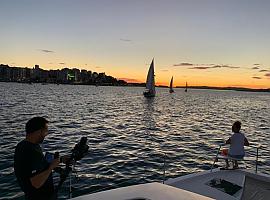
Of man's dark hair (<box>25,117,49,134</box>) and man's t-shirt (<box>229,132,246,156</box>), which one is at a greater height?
man's dark hair (<box>25,117,49,134</box>)

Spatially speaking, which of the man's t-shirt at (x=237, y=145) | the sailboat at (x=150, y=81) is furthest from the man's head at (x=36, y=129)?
the sailboat at (x=150, y=81)

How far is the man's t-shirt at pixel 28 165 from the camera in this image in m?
3.63

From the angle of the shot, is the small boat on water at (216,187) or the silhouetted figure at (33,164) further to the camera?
the small boat on water at (216,187)

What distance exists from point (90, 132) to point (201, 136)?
10275 millimetres

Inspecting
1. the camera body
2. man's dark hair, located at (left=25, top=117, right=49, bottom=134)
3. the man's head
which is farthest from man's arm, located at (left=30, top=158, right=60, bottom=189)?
man's dark hair, located at (left=25, top=117, right=49, bottom=134)

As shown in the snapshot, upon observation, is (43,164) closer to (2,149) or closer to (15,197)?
(15,197)

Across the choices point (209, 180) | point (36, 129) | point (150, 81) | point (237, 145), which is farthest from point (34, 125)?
point (150, 81)

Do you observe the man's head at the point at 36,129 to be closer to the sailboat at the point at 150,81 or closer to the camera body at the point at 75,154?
the camera body at the point at 75,154

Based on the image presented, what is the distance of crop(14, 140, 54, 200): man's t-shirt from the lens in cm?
363

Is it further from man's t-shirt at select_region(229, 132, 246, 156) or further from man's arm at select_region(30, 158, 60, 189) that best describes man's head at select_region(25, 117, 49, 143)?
man's t-shirt at select_region(229, 132, 246, 156)

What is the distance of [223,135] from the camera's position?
26062mm

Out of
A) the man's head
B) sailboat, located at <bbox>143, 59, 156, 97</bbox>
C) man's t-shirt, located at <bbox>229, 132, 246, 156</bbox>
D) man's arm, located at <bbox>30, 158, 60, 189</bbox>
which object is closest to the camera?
man's arm, located at <bbox>30, 158, 60, 189</bbox>

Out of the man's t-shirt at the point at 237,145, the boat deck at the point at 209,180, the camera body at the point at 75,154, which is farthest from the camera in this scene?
the man's t-shirt at the point at 237,145

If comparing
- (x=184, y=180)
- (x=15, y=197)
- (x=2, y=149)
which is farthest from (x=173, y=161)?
(x=2, y=149)
